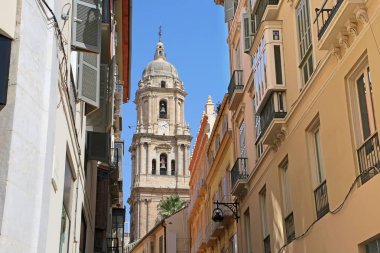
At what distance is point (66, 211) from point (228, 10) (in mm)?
14951

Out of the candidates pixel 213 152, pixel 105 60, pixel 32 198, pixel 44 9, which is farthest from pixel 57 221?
pixel 213 152

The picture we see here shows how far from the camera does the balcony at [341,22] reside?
1073cm

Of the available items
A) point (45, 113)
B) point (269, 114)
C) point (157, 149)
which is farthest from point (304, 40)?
point (157, 149)

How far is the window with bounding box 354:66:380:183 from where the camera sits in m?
10.8

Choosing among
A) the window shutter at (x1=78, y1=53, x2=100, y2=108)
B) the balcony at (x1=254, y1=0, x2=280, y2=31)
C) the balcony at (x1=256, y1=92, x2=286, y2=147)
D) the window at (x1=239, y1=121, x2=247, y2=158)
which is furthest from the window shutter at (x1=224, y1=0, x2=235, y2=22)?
the window shutter at (x1=78, y1=53, x2=100, y2=108)

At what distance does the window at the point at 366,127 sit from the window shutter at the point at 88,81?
5362mm

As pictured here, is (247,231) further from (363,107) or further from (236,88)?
(363,107)

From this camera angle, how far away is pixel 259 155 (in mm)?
20031

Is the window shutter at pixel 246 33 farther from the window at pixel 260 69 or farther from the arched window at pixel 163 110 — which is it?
the arched window at pixel 163 110

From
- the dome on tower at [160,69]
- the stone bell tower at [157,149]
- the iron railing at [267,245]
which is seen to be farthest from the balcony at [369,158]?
the dome on tower at [160,69]

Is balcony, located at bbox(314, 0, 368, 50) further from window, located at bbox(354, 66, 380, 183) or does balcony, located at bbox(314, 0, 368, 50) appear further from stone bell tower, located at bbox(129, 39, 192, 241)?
stone bell tower, located at bbox(129, 39, 192, 241)

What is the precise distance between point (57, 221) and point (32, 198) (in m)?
2.88

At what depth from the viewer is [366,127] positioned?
447 inches

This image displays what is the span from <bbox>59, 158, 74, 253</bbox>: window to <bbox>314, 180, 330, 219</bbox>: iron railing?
528 centimetres
